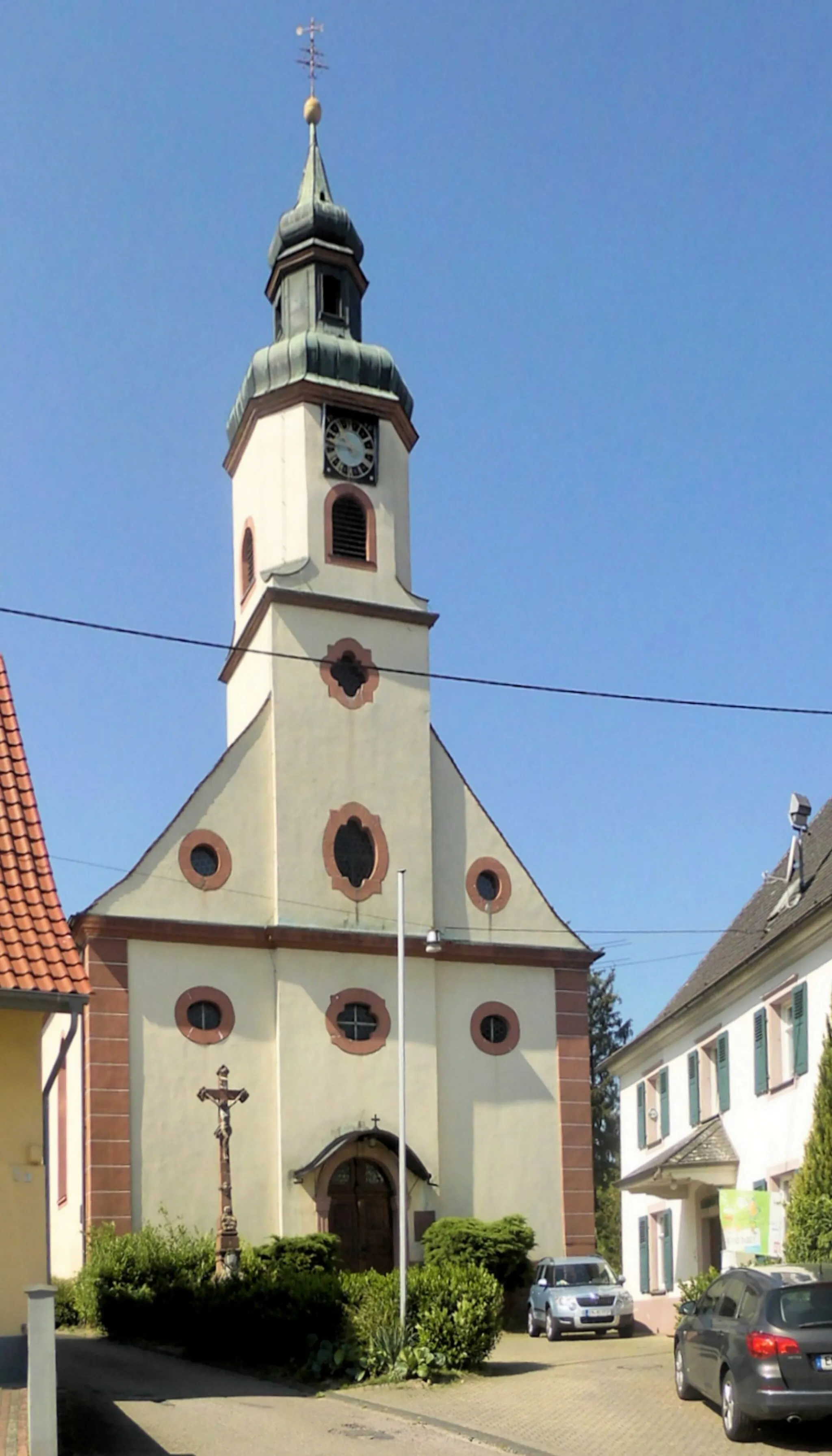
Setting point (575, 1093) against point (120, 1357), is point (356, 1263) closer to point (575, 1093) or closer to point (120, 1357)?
point (575, 1093)

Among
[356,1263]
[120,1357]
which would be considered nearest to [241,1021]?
[356,1263]

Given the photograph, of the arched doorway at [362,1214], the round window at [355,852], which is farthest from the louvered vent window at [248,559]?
the arched doorway at [362,1214]

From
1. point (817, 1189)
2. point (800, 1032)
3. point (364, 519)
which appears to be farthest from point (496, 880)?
point (817, 1189)

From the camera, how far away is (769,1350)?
1459cm

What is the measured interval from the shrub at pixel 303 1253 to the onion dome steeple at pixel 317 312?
57.6 feet

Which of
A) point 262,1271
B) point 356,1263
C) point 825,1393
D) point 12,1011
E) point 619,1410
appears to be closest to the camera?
point 825,1393

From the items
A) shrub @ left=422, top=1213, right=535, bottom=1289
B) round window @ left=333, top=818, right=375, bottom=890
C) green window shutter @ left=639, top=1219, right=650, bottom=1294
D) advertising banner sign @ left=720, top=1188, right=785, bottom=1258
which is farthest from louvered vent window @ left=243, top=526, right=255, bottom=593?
advertising banner sign @ left=720, top=1188, right=785, bottom=1258

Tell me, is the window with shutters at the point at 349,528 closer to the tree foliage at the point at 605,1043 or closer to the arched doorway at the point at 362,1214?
the arched doorway at the point at 362,1214

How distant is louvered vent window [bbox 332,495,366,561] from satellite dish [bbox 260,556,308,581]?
36.3 inches

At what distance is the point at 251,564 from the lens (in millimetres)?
36750

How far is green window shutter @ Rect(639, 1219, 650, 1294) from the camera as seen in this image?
36.1 meters

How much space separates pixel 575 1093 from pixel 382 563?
11730mm

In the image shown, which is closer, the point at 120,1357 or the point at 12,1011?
the point at 12,1011

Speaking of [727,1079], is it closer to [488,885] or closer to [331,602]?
[488,885]
